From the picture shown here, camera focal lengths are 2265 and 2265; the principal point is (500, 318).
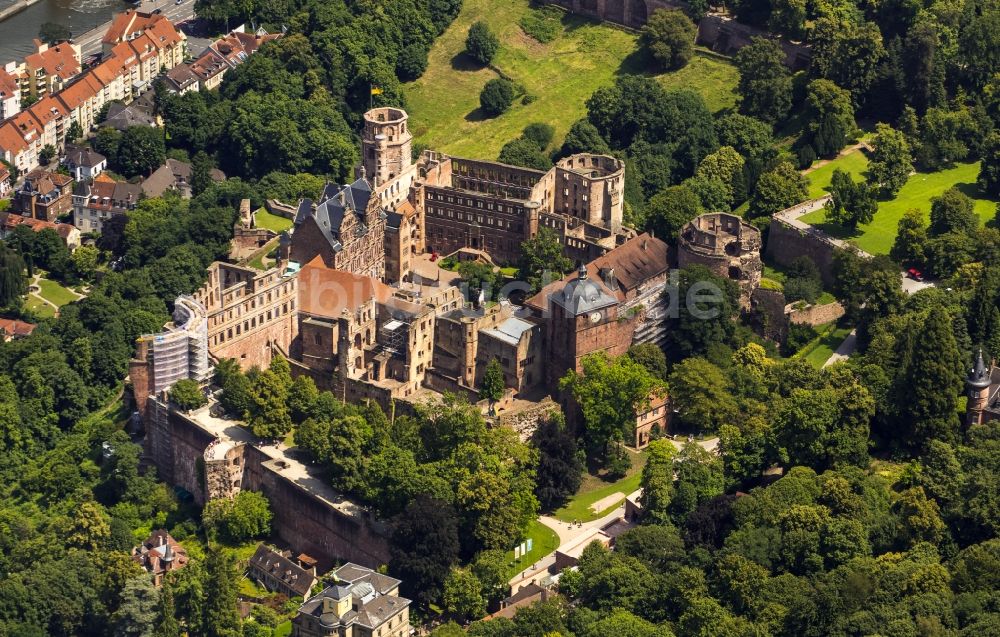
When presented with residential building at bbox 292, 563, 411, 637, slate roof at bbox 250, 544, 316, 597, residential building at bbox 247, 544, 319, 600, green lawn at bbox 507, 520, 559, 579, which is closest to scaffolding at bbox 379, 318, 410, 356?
green lawn at bbox 507, 520, 559, 579

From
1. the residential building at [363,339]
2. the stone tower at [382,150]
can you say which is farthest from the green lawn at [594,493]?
the stone tower at [382,150]

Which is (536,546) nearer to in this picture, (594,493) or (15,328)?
(594,493)

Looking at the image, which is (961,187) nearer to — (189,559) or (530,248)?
(530,248)

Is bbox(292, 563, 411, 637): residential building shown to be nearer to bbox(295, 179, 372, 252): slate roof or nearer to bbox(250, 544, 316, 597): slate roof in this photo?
bbox(250, 544, 316, 597): slate roof

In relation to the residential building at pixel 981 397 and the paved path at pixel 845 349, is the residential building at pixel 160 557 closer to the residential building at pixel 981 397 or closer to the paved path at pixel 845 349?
the paved path at pixel 845 349

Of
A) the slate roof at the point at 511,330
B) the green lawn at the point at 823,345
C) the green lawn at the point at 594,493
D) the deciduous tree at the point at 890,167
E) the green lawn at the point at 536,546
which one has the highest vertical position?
the deciduous tree at the point at 890,167

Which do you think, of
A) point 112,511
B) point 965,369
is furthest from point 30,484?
point 965,369

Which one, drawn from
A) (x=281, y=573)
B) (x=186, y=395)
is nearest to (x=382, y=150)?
(x=186, y=395)
